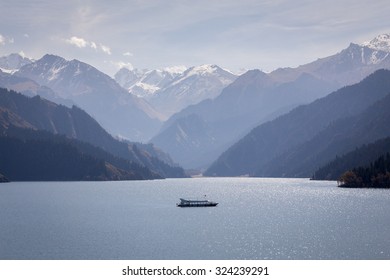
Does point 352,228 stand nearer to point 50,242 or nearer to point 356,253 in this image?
point 356,253

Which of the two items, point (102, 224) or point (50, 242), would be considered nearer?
point (50, 242)
